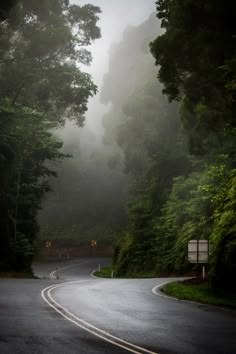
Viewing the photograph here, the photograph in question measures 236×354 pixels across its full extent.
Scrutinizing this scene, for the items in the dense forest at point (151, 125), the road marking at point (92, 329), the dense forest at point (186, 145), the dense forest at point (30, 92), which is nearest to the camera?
the road marking at point (92, 329)

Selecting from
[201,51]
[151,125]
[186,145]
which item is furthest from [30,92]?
[201,51]

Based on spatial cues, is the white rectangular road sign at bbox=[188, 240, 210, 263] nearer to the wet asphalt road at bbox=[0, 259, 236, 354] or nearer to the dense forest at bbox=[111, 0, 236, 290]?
the dense forest at bbox=[111, 0, 236, 290]

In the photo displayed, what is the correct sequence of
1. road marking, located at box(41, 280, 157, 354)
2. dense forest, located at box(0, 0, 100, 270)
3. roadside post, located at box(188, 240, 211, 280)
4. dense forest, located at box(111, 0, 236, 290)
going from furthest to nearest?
dense forest, located at box(0, 0, 100, 270)
roadside post, located at box(188, 240, 211, 280)
dense forest, located at box(111, 0, 236, 290)
road marking, located at box(41, 280, 157, 354)

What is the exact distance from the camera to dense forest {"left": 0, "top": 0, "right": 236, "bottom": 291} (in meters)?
20.0

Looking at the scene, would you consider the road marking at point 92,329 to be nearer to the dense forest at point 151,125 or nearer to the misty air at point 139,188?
the misty air at point 139,188

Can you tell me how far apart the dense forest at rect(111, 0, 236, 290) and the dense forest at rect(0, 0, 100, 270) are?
10.4 metres

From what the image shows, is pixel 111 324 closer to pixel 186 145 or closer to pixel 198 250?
pixel 198 250

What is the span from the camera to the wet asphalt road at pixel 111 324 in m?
8.79

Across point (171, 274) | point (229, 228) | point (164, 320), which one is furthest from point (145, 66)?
point (164, 320)

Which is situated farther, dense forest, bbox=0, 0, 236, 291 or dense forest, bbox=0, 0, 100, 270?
dense forest, bbox=0, 0, 100, 270

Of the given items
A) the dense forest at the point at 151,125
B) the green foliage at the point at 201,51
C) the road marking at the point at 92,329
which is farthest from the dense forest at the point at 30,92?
the road marking at the point at 92,329

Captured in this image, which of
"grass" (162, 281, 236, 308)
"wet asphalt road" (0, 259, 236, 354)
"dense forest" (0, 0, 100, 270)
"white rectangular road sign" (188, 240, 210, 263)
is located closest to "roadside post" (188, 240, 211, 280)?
"white rectangular road sign" (188, 240, 210, 263)

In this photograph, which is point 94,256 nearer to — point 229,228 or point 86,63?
point 86,63

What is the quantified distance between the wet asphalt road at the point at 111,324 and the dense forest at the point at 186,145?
4.19 m
